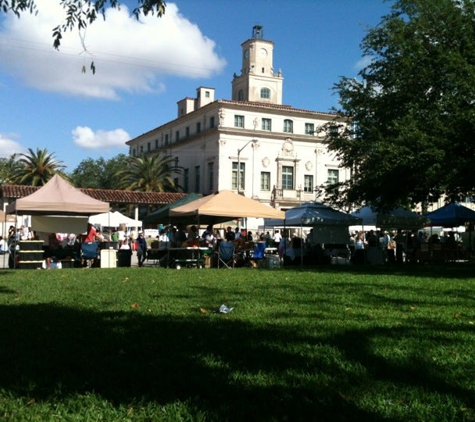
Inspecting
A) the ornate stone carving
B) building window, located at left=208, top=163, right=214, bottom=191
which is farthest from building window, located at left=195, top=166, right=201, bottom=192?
the ornate stone carving

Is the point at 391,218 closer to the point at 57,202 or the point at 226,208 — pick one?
the point at 226,208

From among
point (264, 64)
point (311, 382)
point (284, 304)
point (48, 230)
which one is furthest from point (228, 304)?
point (264, 64)

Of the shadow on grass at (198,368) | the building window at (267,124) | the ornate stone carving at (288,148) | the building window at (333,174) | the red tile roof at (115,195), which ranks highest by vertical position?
the building window at (267,124)

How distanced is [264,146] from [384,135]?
42517 millimetres

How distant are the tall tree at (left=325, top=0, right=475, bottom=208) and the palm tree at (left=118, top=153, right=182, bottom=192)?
130ft

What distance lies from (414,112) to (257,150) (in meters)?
43.4

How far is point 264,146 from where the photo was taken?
61875 mm

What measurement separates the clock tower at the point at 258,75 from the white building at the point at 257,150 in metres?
0.14

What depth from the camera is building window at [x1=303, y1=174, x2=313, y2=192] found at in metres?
63.3

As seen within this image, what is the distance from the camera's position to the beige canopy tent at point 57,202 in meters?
17.0

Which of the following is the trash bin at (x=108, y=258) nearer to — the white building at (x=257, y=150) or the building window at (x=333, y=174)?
the white building at (x=257, y=150)

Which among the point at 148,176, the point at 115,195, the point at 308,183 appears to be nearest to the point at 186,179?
the point at 148,176

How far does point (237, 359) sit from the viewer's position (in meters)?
4.61

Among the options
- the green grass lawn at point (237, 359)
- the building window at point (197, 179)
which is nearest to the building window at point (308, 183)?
the building window at point (197, 179)
